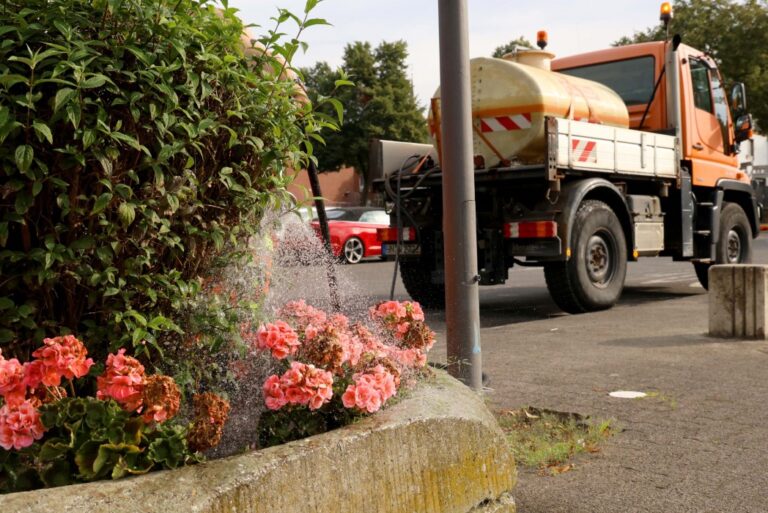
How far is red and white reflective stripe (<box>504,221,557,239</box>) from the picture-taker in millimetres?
9016

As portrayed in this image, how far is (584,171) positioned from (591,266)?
104 centimetres

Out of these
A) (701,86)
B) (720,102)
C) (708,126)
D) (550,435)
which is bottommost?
(550,435)

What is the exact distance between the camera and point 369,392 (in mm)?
2594

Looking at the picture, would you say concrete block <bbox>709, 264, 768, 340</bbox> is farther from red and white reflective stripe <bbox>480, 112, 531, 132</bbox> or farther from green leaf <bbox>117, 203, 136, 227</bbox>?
green leaf <bbox>117, 203, 136, 227</bbox>

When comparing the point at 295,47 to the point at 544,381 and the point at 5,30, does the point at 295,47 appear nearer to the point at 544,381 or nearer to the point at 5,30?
the point at 5,30

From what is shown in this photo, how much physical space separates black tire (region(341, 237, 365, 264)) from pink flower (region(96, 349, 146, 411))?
759 inches

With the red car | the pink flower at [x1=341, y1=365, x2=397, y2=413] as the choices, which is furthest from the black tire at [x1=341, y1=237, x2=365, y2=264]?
the pink flower at [x1=341, y1=365, x2=397, y2=413]

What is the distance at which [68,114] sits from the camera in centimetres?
221

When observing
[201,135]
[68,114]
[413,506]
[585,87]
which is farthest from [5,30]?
[585,87]

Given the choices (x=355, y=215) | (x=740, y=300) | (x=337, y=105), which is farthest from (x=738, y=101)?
(x=355, y=215)

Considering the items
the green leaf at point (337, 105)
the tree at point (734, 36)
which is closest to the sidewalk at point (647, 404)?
the green leaf at point (337, 105)

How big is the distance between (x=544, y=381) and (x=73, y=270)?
402cm

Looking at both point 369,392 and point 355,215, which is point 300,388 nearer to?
point 369,392

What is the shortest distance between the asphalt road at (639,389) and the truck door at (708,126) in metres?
2.20
